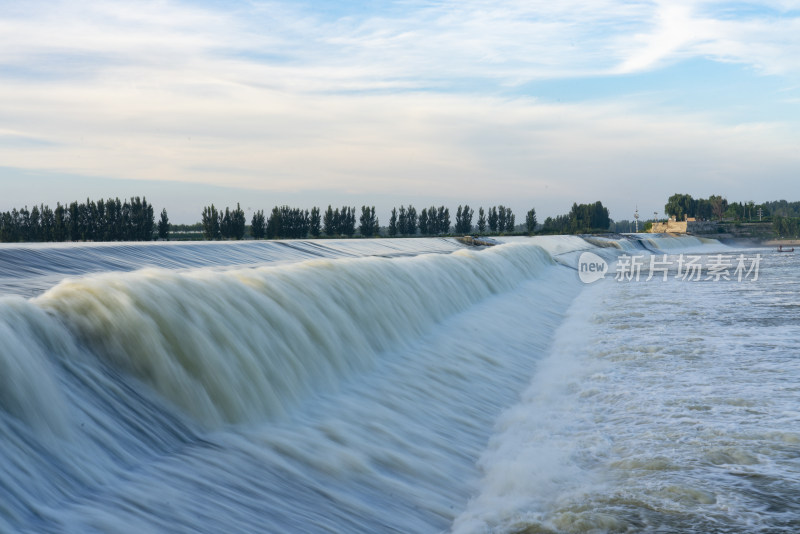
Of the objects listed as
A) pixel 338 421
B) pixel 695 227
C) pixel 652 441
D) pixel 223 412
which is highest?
pixel 695 227

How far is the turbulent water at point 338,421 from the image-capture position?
455cm

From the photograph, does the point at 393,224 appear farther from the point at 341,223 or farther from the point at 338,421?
the point at 338,421

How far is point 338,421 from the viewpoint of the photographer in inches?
259

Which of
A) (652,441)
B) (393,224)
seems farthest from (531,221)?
(652,441)

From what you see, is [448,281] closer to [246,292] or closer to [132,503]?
[246,292]

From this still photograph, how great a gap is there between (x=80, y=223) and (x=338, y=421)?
57562 millimetres

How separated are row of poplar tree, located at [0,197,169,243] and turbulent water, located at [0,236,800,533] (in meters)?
49.4

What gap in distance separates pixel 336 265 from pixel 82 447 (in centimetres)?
733

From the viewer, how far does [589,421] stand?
808cm

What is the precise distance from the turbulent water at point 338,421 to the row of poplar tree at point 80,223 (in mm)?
49419

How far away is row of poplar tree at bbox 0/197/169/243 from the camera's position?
56.8 metres

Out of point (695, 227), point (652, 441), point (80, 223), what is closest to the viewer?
point (652, 441)

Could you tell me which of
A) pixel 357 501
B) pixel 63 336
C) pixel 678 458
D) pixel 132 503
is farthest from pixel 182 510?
pixel 678 458

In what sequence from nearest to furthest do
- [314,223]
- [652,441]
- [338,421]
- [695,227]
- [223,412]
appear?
[223,412] < [338,421] < [652,441] < [314,223] < [695,227]
